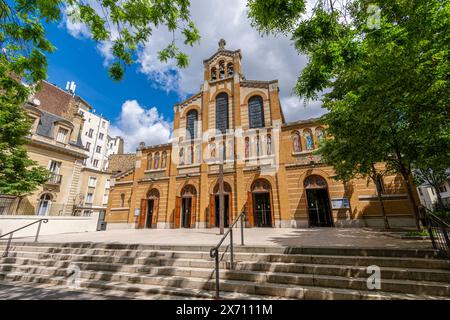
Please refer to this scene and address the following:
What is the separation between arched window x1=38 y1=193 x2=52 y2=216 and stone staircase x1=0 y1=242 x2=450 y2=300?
49.8 feet

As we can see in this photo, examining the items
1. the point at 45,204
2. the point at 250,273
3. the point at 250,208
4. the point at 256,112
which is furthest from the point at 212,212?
the point at 45,204

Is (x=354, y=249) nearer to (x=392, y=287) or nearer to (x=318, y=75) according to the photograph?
(x=392, y=287)

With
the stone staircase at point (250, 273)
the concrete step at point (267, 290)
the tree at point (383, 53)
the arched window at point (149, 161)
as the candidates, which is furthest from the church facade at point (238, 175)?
the concrete step at point (267, 290)

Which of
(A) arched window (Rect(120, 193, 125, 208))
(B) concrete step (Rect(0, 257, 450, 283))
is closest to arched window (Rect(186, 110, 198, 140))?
(A) arched window (Rect(120, 193, 125, 208))

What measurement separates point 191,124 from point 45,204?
50.7ft

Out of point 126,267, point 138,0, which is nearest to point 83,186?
point 126,267

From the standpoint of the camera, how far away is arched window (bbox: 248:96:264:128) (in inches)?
667

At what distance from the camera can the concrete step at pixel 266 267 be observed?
3.87 meters

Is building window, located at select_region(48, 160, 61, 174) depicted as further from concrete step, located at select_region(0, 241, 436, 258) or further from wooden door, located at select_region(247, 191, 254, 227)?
wooden door, located at select_region(247, 191, 254, 227)

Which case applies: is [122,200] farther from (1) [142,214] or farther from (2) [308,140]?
(2) [308,140]

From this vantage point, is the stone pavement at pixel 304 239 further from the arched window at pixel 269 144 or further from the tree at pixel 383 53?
the arched window at pixel 269 144

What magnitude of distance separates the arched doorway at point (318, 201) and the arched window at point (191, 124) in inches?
429

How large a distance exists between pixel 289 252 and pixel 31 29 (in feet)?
25.6

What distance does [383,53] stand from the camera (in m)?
4.63
